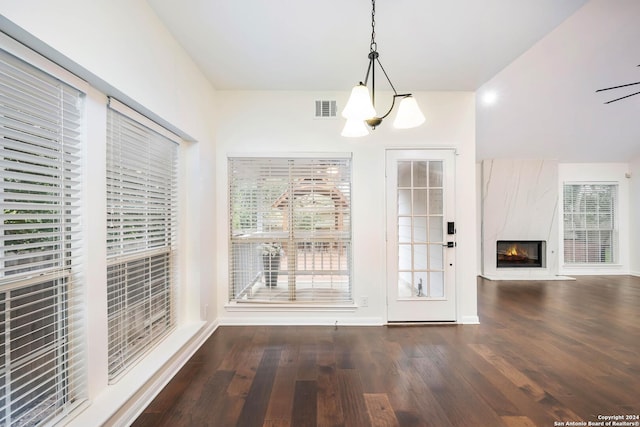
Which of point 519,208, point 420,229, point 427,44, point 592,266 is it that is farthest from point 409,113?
point 592,266

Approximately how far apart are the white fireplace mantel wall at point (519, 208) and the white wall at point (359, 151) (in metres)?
3.07

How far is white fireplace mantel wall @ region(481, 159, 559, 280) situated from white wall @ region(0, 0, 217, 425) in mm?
5770

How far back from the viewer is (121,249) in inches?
75.6

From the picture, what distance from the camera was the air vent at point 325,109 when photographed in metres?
3.31

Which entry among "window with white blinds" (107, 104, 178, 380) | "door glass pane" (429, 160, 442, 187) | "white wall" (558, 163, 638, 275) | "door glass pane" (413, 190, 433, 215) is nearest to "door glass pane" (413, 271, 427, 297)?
"door glass pane" (413, 190, 433, 215)

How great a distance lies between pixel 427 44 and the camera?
240cm

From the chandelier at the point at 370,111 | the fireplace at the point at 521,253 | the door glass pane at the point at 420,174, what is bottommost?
the fireplace at the point at 521,253

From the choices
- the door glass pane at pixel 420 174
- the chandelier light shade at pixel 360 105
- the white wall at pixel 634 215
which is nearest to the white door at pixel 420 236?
the door glass pane at pixel 420 174

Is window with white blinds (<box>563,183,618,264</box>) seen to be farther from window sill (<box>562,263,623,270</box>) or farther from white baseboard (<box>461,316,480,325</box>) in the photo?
white baseboard (<box>461,316,480,325</box>)

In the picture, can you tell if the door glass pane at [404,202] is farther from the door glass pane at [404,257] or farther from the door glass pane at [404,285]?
the door glass pane at [404,285]

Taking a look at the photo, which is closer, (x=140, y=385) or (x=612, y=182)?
(x=140, y=385)

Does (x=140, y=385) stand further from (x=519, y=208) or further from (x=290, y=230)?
(x=519, y=208)

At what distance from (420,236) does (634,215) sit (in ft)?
20.9

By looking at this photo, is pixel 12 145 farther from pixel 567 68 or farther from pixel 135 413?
pixel 567 68
